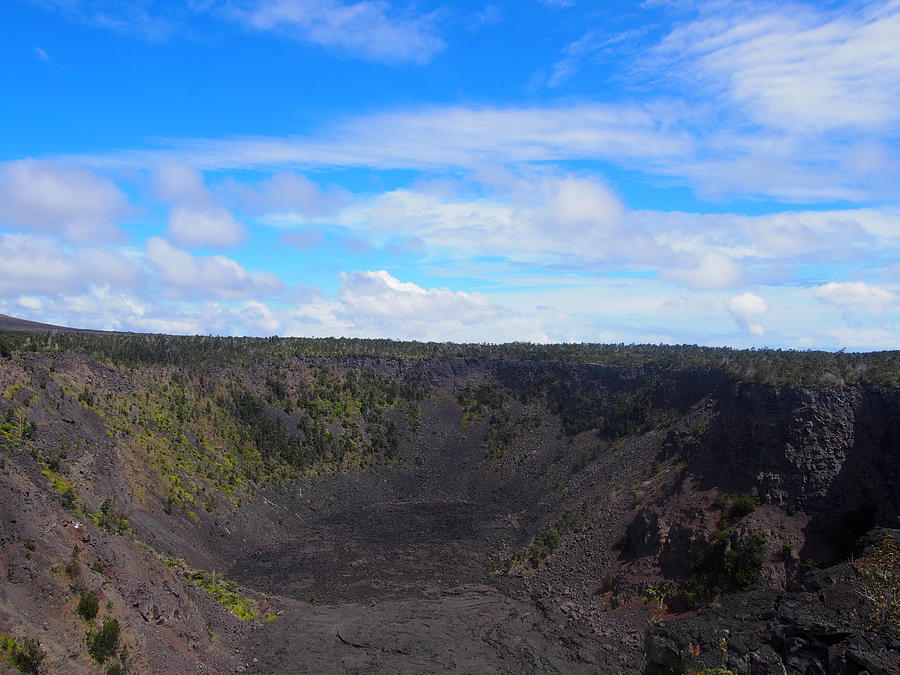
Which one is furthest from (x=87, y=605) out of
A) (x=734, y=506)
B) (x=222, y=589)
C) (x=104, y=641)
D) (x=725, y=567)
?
(x=734, y=506)

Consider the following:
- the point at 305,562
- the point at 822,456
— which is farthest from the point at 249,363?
the point at 822,456

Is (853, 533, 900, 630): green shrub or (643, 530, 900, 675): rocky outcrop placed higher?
(853, 533, 900, 630): green shrub

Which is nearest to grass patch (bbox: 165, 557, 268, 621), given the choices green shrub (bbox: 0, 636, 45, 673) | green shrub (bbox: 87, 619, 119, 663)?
green shrub (bbox: 87, 619, 119, 663)

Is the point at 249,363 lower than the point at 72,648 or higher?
higher

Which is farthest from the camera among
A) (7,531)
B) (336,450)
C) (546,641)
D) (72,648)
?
(336,450)

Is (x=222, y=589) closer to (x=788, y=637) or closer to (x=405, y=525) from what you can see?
(x=405, y=525)

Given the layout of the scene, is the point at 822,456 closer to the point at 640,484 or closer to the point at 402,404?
the point at 640,484

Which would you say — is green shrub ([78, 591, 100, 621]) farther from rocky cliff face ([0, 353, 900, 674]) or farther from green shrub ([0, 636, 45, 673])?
green shrub ([0, 636, 45, 673])

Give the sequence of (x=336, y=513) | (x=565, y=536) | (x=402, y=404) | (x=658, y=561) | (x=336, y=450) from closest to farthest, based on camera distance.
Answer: (x=658, y=561) → (x=565, y=536) → (x=336, y=513) → (x=336, y=450) → (x=402, y=404)
